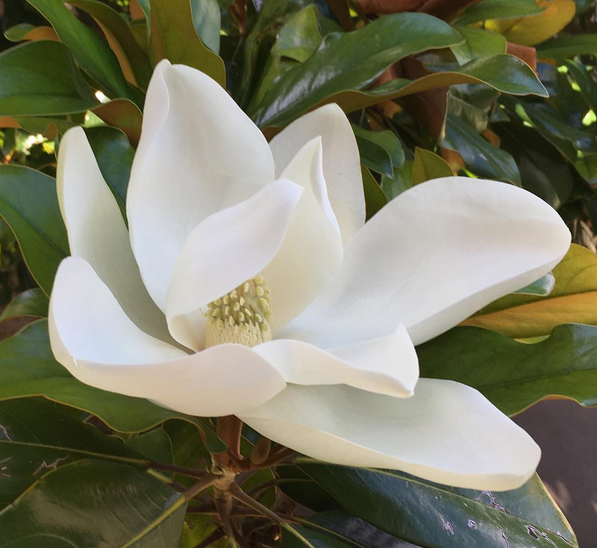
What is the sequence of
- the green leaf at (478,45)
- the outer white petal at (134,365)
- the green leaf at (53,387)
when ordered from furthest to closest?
the green leaf at (478,45) < the green leaf at (53,387) < the outer white petal at (134,365)

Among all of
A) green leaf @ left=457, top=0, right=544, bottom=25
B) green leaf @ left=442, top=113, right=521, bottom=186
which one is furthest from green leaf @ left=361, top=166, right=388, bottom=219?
green leaf @ left=457, top=0, right=544, bottom=25

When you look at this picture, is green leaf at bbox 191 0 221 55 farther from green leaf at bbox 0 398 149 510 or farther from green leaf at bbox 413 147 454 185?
green leaf at bbox 0 398 149 510

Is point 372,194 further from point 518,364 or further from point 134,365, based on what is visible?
point 134,365

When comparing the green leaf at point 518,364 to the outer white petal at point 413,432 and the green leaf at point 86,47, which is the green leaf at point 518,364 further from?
the green leaf at point 86,47

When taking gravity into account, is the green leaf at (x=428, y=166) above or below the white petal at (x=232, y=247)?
below

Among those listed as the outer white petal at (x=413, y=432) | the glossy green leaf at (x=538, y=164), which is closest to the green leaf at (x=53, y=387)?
the outer white petal at (x=413, y=432)

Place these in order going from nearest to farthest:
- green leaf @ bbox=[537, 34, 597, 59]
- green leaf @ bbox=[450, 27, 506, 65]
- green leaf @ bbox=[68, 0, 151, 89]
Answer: green leaf @ bbox=[68, 0, 151, 89] < green leaf @ bbox=[450, 27, 506, 65] < green leaf @ bbox=[537, 34, 597, 59]

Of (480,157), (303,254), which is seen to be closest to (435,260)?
(303,254)
